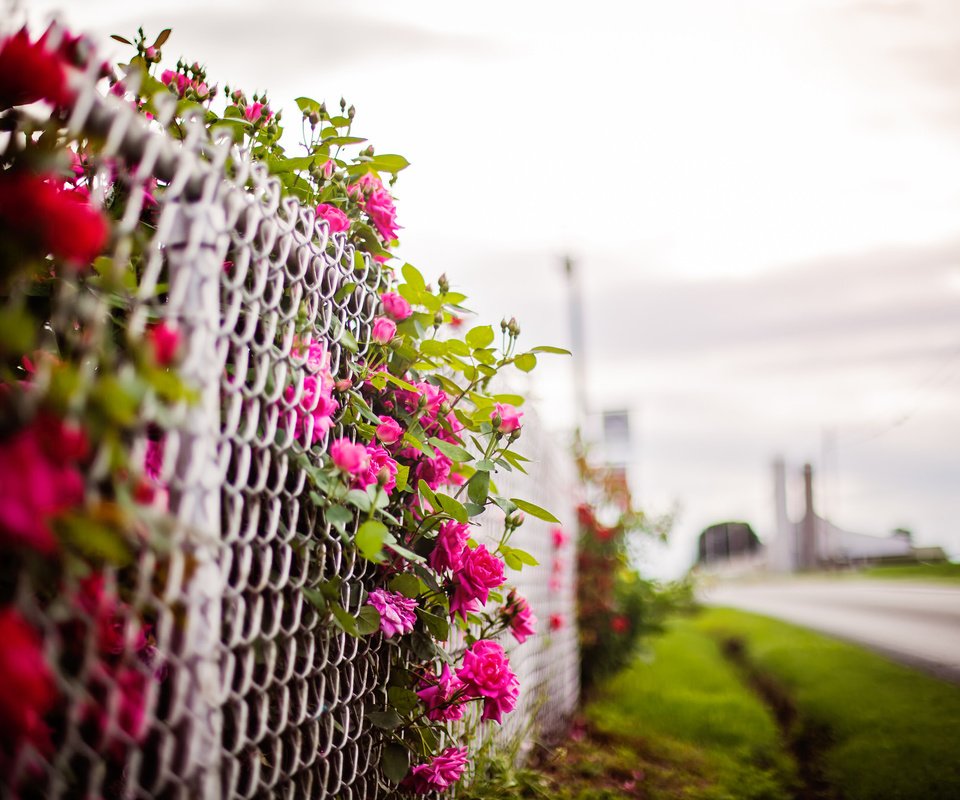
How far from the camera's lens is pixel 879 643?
7066 millimetres

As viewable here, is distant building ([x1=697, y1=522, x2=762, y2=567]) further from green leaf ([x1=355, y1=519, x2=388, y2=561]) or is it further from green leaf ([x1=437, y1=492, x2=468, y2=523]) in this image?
green leaf ([x1=355, y1=519, x2=388, y2=561])

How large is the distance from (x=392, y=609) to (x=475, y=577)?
0.79 ft

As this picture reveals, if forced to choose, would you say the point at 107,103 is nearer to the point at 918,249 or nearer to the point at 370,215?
the point at 370,215

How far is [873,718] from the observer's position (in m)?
4.10

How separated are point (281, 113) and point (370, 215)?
32 cm

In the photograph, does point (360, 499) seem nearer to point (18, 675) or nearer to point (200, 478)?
point (200, 478)

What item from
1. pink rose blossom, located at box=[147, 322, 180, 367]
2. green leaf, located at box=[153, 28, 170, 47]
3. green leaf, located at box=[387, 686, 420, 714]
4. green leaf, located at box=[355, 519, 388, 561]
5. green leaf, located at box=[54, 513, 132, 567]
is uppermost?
green leaf, located at box=[153, 28, 170, 47]

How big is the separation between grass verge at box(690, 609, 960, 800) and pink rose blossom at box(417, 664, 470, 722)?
7.67 ft

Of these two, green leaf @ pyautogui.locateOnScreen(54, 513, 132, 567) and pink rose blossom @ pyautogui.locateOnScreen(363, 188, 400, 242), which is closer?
green leaf @ pyautogui.locateOnScreen(54, 513, 132, 567)

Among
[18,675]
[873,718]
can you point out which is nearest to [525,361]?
[18,675]

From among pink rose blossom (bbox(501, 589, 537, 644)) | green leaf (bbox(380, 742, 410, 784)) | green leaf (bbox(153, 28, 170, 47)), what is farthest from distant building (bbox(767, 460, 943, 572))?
green leaf (bbox(153, 28, 170, 47))

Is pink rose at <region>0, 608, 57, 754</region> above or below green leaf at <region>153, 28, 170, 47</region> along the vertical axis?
below

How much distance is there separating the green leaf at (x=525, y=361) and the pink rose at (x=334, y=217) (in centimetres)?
52

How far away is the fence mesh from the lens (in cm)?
92
